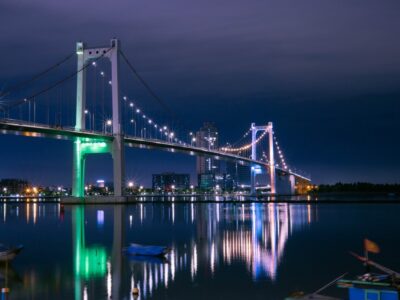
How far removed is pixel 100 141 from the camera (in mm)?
45656

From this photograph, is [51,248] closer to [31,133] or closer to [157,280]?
[157,280]

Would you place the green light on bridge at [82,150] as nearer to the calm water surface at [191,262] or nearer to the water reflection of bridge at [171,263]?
the calm water surface at [191,262]

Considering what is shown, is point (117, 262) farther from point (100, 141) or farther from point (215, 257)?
point (100, 141)

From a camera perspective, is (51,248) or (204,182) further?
(204,182)

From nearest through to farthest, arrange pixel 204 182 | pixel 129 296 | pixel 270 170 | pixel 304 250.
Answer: pixel 129 296, pixel 304 250, pixel 270 170, pixel 204 182

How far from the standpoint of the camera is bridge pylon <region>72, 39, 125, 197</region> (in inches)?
1786

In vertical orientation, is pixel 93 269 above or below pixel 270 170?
below

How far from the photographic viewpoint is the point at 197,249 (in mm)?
18656

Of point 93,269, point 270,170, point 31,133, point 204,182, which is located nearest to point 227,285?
point 93,269

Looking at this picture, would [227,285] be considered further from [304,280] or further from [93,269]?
[93,269]

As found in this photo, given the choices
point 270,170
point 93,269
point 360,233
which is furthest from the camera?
point 270,170

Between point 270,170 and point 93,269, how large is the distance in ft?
203

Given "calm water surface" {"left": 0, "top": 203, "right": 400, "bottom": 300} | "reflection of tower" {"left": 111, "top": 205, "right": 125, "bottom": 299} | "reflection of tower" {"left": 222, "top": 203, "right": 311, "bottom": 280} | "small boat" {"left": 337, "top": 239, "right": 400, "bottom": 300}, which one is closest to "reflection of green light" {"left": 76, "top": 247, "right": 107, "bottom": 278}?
"calm water surface" {"left": 0, "top": 203, "right": 400, "bottom": 300}

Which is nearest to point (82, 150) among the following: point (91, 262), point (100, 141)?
point (100, 141)
